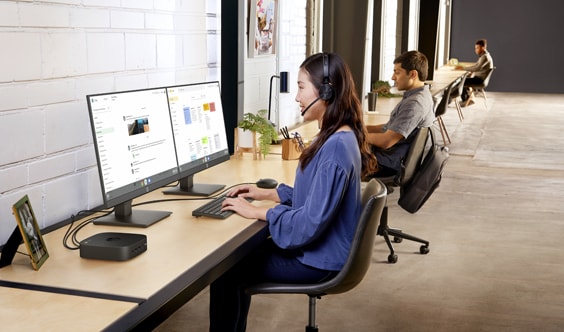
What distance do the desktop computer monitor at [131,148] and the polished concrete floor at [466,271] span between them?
3.50 ft

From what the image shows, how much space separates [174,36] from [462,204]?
341 centimetres

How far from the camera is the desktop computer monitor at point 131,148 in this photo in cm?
224

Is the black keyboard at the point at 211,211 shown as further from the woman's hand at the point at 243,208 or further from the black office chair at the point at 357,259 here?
the black office chair at the point at 357,259

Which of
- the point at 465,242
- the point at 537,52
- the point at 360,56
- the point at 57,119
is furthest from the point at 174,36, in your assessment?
the point at 537,52

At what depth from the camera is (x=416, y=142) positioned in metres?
4.33

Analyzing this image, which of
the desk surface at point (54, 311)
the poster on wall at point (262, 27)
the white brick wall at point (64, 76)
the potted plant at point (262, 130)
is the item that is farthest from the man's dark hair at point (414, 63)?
the desk surface at point (54, 311)

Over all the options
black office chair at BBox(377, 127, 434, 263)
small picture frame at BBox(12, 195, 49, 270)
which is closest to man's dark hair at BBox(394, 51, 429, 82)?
black office chair at BBox(377, 127, 434, 263)

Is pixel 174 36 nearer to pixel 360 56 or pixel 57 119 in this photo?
pixel 57 119

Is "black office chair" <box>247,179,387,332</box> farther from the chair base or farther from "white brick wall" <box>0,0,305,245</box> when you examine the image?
the chair base

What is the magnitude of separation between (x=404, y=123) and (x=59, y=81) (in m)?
2.65

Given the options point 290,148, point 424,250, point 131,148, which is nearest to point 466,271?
point 424,250

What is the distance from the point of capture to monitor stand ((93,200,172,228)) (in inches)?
96.3

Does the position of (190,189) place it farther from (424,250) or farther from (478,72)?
(478,72)

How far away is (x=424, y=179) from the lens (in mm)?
4359
